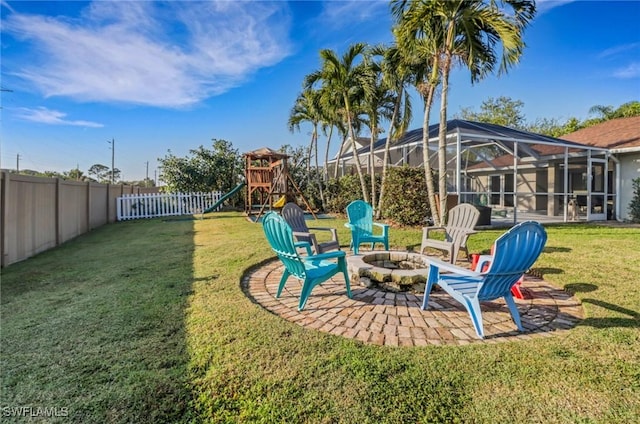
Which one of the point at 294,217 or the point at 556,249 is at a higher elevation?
the point at 294,217

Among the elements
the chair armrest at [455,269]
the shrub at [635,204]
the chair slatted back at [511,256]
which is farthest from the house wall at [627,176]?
the chair armrest at [455,269]

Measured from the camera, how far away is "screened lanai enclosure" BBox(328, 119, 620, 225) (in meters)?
11.6

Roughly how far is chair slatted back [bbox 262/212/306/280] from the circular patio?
0.47m

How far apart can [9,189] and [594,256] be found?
10925 millimetres

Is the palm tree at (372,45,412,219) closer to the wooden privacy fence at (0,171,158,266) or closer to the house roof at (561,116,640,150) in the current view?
the house roof at (561,116,640,150)

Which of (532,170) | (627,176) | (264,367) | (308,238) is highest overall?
(532,170)

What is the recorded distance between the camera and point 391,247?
7117mm

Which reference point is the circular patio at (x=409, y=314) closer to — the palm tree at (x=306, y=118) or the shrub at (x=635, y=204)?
the shrub at (x=635, y=204)

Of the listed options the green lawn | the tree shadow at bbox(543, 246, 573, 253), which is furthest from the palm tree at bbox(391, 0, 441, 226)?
the green lawn

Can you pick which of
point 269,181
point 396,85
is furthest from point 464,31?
point 269,181

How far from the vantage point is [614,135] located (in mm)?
14031

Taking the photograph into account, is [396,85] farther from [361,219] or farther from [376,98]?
[361,219]

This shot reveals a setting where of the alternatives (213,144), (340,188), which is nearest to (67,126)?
(213,144)

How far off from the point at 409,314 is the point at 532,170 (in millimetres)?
15364
